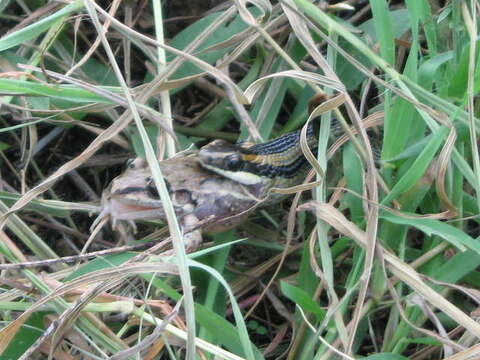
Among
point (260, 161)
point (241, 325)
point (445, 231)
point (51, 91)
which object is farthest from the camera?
point (260, 161)

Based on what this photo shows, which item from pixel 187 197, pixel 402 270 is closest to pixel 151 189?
pixel 187 197

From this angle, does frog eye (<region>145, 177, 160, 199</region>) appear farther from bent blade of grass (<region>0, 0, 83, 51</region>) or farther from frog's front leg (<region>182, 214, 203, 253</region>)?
bent blade of grass (<region>0, 0, 83, 51</region>)

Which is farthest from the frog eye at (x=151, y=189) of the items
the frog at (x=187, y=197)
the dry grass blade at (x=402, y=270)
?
the dry grass blade at (x=402, y=270)

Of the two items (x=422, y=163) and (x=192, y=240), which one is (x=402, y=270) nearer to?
(x=422, y=163)

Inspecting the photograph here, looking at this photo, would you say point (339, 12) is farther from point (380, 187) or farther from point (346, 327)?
point (346, 327)

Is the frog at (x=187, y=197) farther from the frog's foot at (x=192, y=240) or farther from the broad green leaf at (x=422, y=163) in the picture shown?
the broad green leaf at (x=422, y=163)

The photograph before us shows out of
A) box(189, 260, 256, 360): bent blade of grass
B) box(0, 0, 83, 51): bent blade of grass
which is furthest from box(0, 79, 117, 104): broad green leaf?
box(189, 260, 256, 360): bent blade of grass

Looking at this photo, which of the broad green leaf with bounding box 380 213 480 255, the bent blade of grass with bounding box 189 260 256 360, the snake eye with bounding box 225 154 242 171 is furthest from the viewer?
the snake eye with bounding box 225 154 242 171

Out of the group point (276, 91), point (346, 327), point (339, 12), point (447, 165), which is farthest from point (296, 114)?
point (346, 327)
